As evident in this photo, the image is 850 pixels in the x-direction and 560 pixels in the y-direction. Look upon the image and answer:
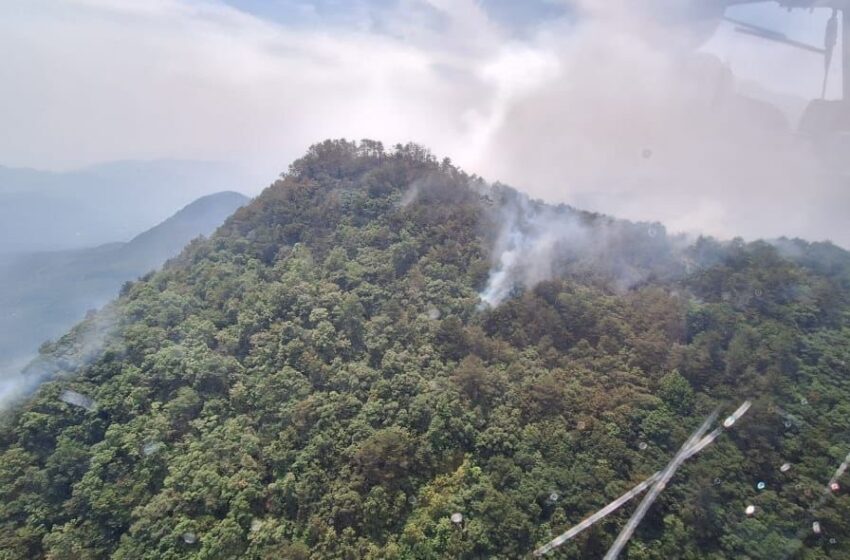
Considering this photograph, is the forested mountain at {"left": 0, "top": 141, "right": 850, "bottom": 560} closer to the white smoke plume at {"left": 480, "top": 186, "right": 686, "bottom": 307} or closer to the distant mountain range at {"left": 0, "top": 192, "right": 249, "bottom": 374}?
the white smoke plume at {"left": 480, "top": 186, "right": 686, "bottom": 307}

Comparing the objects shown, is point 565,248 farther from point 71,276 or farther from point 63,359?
point 71,276

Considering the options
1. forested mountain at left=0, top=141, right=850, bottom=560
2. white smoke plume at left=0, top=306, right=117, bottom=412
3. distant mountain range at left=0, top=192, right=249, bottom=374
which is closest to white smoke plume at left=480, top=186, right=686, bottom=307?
forested mountain at left=0, top=141, right=850, bottom=560

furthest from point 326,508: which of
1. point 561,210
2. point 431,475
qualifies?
point 561,210

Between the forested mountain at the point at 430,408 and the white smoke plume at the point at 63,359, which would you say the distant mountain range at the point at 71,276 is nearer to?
the white smoke plume at the point at 63,359

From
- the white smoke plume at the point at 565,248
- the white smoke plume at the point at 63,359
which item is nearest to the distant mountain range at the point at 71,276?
the white smoke plume at the point at 63,359

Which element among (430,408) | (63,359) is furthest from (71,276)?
(430,408)

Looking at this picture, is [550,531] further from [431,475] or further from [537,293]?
[537,293]
